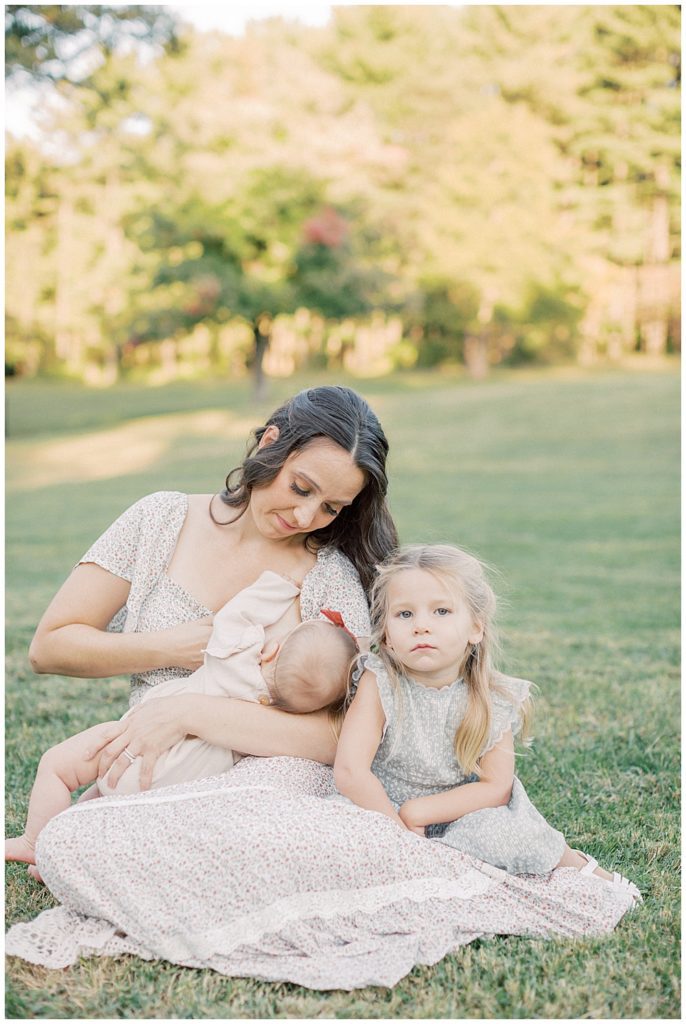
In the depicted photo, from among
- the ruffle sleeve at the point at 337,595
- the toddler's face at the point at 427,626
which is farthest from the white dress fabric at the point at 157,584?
the toddler's face at the point at 427,626

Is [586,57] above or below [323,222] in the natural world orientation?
above

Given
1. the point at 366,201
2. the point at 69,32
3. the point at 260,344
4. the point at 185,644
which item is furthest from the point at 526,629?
the point at 366,201

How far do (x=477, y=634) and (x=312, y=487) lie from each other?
57 centimetres

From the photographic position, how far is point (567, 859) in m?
2.75

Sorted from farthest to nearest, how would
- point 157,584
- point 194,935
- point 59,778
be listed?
point 157,584 < point 59,778 < point 194,935

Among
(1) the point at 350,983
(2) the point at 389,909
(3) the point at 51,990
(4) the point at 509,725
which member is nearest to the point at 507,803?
(4) the point at 509,725

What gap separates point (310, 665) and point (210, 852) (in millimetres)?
526

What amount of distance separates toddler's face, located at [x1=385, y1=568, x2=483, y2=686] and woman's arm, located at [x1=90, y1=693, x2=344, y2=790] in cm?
34

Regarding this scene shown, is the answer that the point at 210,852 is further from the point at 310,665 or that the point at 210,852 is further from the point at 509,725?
the point at 509,725

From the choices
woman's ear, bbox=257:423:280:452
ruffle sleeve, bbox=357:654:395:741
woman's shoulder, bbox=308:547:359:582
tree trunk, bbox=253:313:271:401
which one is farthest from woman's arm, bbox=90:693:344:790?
tree trunk, bbox=253:313:271:401

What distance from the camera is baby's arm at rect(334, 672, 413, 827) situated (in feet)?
8.43

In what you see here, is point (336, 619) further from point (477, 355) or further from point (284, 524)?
point (477, 355)

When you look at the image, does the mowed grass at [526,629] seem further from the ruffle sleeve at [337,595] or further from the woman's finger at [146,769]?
the ruffle sleeve at [337,595]

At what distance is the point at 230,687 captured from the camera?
2.71 meters
